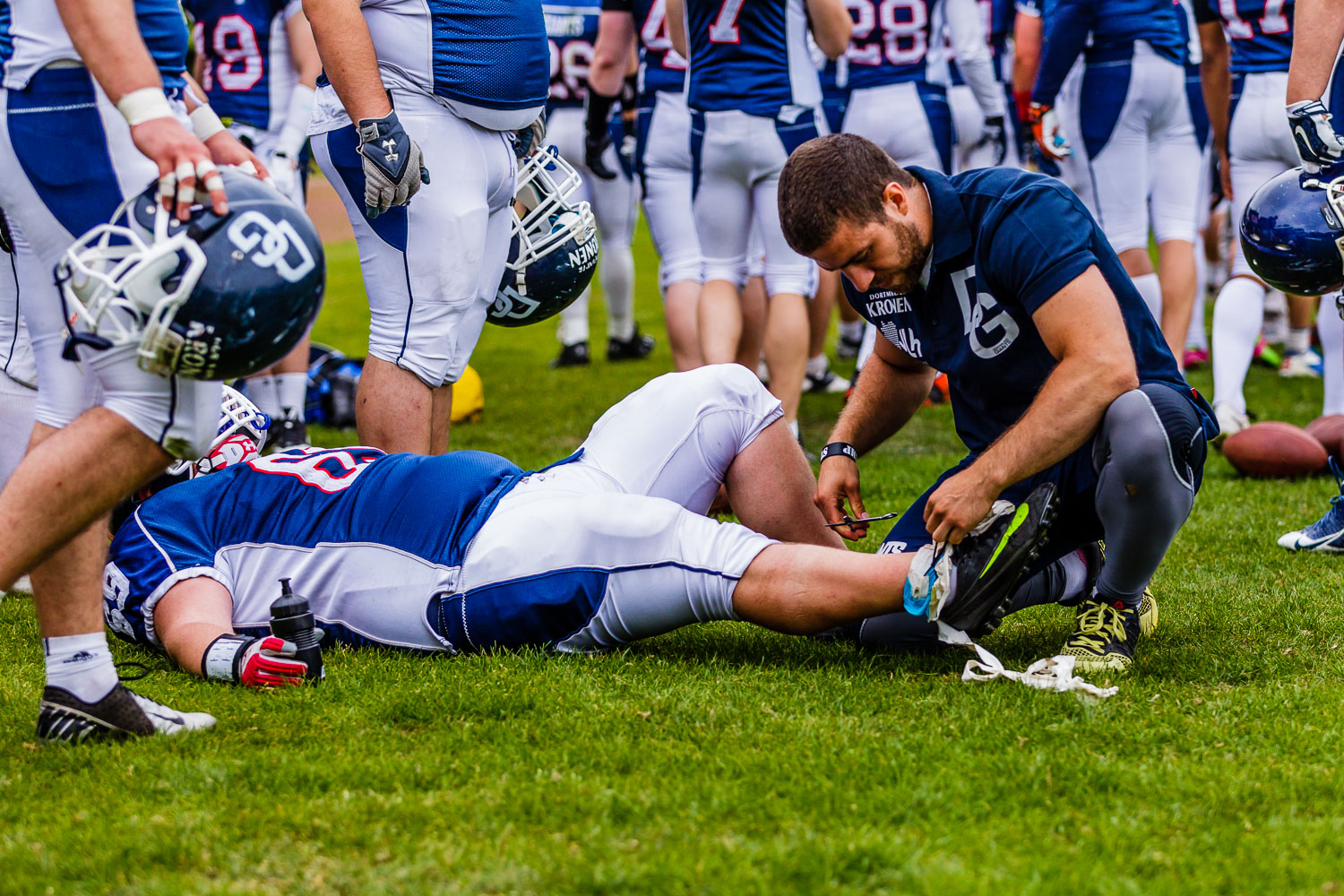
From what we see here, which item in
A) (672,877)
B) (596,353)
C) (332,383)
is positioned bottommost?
(596,353)

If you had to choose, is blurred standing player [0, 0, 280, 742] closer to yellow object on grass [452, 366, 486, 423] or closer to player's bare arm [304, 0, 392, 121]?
player's bare arm [304, 0, 392, 121]

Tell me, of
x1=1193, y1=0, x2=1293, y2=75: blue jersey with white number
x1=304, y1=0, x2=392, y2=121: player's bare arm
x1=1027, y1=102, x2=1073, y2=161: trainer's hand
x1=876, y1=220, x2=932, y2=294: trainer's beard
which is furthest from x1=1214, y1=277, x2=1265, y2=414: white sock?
x1=304, y1=0, x2=392, y2=121: player's bare arm

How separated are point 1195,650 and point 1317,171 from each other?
1526mm

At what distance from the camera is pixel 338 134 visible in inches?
146

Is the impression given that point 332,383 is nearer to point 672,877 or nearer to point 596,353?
point 596,353

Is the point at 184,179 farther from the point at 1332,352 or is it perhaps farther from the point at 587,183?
the point at 587,183

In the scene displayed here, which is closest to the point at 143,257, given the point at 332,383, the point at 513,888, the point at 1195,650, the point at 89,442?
the point at 89,442

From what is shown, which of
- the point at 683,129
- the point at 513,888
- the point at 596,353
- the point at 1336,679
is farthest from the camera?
the point at 596,353

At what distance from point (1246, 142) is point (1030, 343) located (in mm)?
3050

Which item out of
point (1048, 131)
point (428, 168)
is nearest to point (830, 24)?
point (1048, 131)

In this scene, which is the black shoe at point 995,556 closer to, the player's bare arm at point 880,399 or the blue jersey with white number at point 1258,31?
the player's bare arm at point 880,399

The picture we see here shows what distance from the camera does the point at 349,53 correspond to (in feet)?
11.4

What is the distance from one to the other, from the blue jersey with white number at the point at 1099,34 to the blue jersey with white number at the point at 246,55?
3.40m

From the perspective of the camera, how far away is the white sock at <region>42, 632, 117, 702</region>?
2.54 meters
